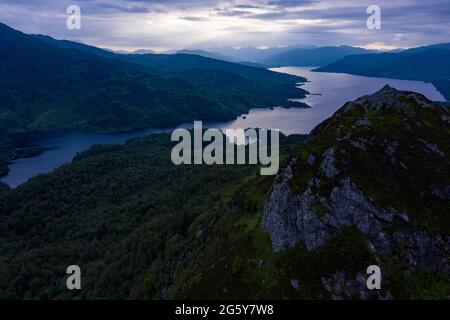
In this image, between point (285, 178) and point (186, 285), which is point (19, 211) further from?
point (285, 178)

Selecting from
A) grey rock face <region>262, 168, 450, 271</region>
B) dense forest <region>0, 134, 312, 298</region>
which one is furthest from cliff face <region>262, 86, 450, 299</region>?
dense forest <region>0, 134, 312, 298</region>

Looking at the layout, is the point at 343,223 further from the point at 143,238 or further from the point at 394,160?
the point at 143,238

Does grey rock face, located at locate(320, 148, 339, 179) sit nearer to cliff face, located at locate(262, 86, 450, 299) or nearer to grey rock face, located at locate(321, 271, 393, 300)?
cliff face, located at locate(262, 86, 450, 299)

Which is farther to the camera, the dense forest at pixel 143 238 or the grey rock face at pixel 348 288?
the dense forest at pixel 143 238

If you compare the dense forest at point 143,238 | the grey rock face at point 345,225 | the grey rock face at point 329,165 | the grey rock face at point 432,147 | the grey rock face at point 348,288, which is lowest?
the dense forest at point 143,238

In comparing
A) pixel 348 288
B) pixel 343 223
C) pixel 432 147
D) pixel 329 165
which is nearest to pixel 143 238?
pixel 329 165

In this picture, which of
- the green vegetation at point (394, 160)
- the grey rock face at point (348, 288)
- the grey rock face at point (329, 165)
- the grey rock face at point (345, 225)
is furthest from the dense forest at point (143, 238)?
the green vegetation at point (394, 160)

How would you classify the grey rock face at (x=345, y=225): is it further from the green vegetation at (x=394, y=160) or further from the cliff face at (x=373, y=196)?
the green vegetation at (x=394, y=160)

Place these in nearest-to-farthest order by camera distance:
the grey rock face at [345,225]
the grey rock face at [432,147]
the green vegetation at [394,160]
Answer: the grey rock face at [345,225] → the green vegetation at [394,160] → the grey rock face at [432,147]

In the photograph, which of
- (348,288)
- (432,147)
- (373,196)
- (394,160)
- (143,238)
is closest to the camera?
(348,288)
